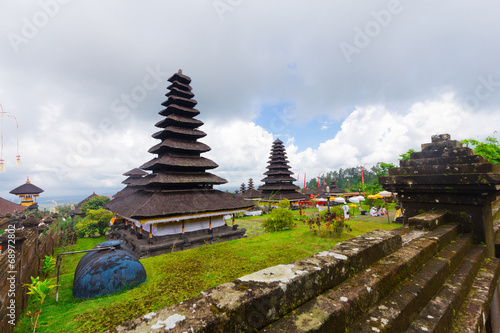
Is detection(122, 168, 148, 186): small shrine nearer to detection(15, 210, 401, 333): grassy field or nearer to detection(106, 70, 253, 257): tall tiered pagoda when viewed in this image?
detection(106, 70, 253, 257): tall tiered pagoda

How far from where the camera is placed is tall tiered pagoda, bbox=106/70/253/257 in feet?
38.2

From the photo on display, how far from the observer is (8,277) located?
13.2 ft

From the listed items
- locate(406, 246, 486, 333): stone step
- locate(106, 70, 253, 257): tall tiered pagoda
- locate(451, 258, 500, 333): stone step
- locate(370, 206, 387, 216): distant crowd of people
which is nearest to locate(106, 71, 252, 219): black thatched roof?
locate(106, 70, 253, 257): tall tiered pagoda

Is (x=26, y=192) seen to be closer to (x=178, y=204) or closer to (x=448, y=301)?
(x=178, y=204)

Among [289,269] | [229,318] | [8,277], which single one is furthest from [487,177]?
[8,277]

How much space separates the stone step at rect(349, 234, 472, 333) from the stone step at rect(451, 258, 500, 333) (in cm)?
25

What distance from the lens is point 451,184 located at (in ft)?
11.2

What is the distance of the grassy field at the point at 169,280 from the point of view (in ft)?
15.7

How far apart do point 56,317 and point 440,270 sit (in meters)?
7.83

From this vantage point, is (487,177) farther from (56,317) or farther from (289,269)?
(56,317)

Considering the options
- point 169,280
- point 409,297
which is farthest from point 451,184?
point 169,280

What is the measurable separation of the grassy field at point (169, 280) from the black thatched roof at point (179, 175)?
2.83 m

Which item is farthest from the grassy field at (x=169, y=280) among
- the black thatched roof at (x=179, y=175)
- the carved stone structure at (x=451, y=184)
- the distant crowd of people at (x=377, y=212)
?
the distant crowd of people at (x=377, y=212)

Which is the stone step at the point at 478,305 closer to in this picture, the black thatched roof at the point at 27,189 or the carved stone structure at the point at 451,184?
the carved stone structure at the point at 451,184
